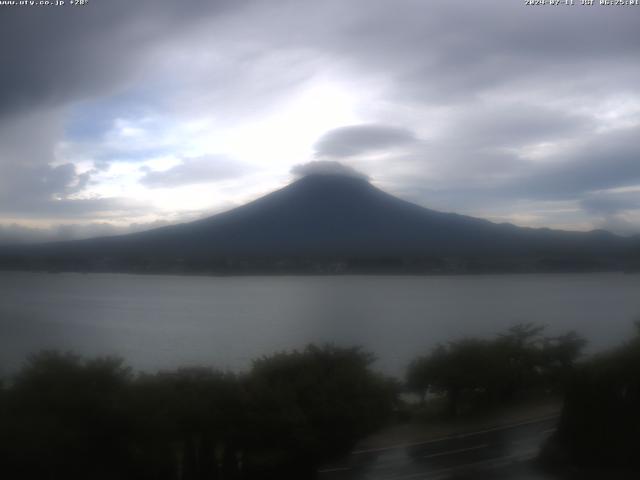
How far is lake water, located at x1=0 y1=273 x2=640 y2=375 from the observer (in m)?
11.2

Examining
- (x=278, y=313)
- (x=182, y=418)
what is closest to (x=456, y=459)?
(x=182, y=418)

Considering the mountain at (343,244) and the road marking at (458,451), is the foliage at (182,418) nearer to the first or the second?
the road marking at (458,451)

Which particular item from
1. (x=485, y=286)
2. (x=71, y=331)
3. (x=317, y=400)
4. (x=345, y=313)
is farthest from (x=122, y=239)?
A: (x=485, y=286)

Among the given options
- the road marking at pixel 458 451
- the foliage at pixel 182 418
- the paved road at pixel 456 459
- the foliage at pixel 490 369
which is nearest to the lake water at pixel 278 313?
the foliage at pixel 490 369

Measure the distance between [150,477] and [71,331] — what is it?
16.6 ft

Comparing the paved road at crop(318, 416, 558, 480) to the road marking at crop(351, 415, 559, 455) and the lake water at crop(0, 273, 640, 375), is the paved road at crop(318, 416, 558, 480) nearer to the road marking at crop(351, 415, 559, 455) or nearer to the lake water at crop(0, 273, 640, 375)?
the road marking at crop(351, 415, 559, 455)

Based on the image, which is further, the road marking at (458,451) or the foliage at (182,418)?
the road marking at (458,451)

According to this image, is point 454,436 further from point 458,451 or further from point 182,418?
point 182,418

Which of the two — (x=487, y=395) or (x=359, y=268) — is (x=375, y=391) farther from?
(x=359, y=268)

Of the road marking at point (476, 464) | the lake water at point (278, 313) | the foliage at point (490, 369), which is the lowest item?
the road marking at point (476, 464)

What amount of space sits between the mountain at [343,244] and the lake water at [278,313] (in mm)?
815

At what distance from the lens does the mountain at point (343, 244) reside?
47.0 ft

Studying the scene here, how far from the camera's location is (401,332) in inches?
606

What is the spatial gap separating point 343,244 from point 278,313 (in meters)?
3.43
